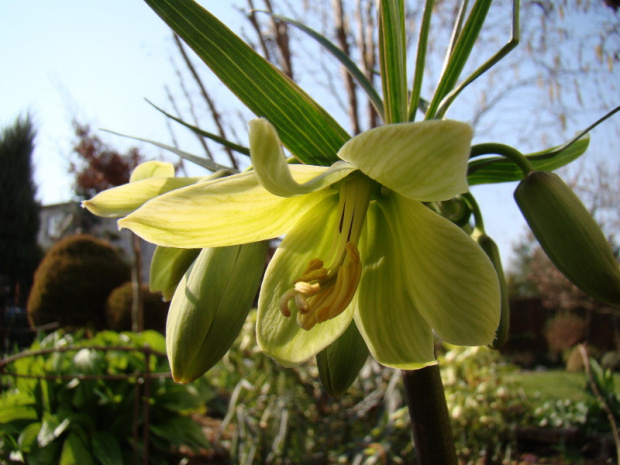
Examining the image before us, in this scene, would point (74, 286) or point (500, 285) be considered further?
point (74, 286)

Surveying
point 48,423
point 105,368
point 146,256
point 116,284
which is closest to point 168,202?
point 48,423

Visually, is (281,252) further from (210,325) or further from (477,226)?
(477,226)

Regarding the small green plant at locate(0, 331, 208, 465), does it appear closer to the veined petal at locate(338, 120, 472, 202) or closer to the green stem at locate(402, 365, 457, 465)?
the green stem at locate(402, 365, 457, 465)

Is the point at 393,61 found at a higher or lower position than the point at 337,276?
higher

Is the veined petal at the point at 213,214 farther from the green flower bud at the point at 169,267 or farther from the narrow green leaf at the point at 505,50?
the narrow green leaf at the point at 505,50

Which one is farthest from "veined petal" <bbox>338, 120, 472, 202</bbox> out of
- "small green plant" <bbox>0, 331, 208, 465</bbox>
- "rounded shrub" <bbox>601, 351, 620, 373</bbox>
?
"rounded shrub" <bbox>601, 351, 620, 373</bbox>

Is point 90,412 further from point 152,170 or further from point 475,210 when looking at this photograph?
point 475,210

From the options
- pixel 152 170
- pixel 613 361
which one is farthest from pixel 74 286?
pixel 613 361
